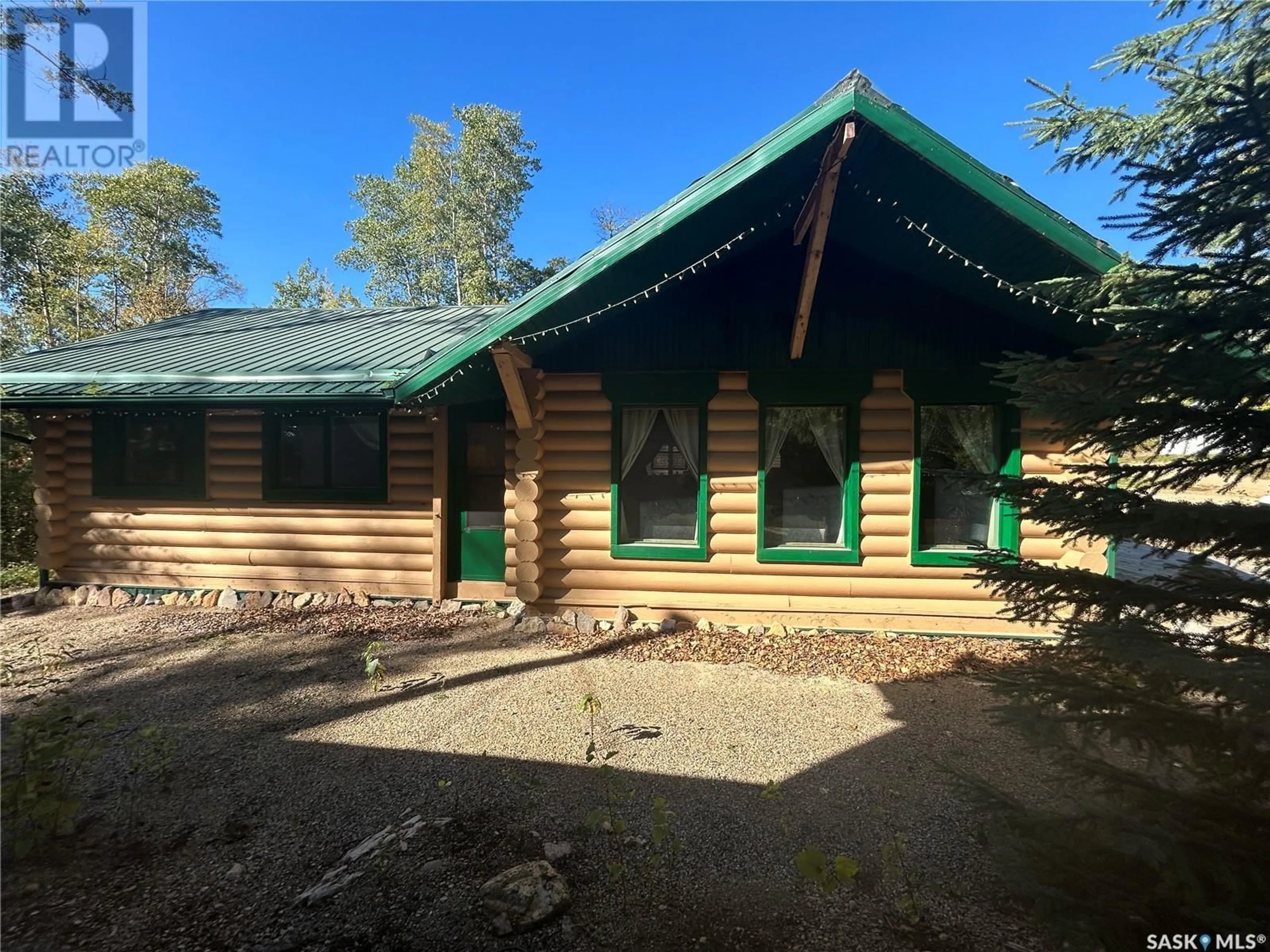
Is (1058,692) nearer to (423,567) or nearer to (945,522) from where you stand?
(945,522)

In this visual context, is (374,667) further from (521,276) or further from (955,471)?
(521,276)

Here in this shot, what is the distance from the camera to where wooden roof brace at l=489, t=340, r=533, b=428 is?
5.25 meters

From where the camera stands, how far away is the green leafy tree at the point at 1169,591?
5.66 ft

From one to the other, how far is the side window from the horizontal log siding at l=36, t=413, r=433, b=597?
2.51m

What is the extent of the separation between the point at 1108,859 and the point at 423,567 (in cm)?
663

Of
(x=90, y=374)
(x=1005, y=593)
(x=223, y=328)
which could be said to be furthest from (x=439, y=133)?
(x=1005, y=593)

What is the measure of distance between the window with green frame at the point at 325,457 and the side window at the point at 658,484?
3.10 meters

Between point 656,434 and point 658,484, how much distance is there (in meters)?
0.57

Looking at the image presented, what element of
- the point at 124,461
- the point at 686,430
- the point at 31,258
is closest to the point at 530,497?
the point at 686,430

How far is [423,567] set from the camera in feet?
22.7

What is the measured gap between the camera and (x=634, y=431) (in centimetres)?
630

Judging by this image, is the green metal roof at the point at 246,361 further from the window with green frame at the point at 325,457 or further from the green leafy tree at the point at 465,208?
the green leafy tree at the point at 465,208

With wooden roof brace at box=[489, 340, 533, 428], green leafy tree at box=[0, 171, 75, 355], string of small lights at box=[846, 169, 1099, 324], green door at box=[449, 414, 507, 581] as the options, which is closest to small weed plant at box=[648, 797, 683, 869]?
wooden roof brace at box=[489, 340, 533, 428]

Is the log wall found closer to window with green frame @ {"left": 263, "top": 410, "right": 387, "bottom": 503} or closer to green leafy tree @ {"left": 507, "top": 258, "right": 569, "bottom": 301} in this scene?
window with green frame @ {"left": 263, "top": 410, "right": 387, "bottom": 503}
